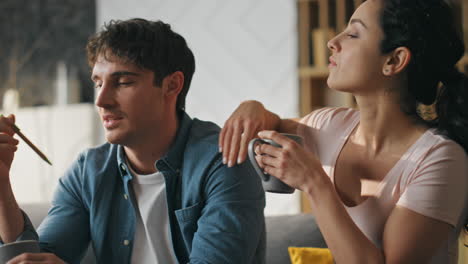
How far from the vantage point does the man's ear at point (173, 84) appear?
171cm

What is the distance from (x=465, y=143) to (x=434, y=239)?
245mm

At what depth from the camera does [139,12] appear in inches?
174

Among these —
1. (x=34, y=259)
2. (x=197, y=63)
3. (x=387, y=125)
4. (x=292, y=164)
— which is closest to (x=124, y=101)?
(x=34, y=259)

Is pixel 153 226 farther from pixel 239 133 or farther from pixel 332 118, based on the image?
pixel 332 118

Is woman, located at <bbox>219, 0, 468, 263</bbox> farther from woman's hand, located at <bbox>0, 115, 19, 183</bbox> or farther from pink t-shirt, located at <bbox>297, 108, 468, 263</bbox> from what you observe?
woman's hand, located at <bbox>0, 115, 19, 183</bbox>

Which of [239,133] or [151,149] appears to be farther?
[151,149]

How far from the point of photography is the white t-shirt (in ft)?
5.30

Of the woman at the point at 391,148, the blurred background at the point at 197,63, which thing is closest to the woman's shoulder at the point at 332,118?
the woman at the point at 391,148

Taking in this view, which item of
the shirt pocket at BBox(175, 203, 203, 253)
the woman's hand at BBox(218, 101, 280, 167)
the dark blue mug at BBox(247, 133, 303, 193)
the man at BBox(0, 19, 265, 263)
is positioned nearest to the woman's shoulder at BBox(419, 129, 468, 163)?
the dark blue mug at BBox(247, 133, 303, 193)

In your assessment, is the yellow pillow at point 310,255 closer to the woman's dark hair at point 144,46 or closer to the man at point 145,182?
the man at point 145,182

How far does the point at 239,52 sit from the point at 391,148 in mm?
A: 2734

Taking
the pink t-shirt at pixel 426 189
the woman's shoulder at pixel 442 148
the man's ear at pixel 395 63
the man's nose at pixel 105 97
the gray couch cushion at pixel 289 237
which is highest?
the man's ear at pixel 395 63

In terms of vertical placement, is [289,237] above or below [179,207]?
below

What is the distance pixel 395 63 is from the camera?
4.23ft
